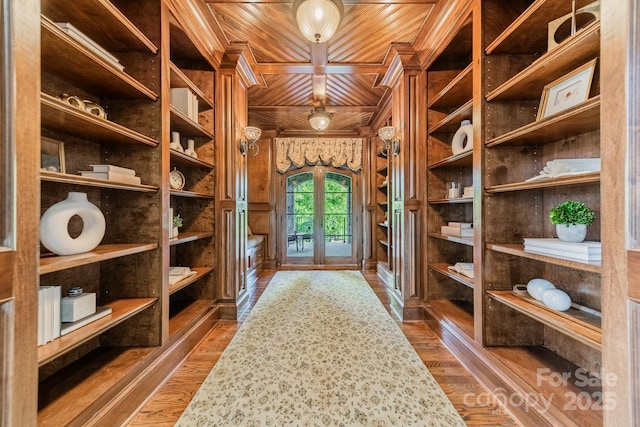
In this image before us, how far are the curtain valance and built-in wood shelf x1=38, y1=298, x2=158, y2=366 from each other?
3.69 m

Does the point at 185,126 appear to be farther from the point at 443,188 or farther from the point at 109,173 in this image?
the point at 443,188

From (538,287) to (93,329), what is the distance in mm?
2517

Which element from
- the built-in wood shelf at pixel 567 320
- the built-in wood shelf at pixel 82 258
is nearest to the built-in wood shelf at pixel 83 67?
the built-in wood shelf at pixel 82 258

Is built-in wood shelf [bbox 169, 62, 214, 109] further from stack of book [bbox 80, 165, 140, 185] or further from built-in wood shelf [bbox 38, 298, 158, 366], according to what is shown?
built-in wood shelf [bbox 38, 298, 158, 366]

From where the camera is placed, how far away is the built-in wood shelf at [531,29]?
1401 millimetres

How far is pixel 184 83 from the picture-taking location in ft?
7.20

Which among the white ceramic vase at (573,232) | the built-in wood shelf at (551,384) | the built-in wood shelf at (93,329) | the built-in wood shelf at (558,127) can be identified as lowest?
the built-in wood shelf at (551,384)

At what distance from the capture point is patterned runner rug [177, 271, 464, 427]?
1.36 meters

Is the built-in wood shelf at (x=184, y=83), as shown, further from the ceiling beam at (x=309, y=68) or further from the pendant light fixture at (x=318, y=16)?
the pendant light fixture at (x=318, y=16)

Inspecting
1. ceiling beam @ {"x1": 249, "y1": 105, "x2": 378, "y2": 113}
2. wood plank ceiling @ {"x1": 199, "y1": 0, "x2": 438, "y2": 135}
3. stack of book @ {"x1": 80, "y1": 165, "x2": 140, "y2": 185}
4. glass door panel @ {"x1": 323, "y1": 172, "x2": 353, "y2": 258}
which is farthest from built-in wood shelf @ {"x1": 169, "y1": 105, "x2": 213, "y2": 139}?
glass door panel @ {"x1": 323, "y1": 172, "x2": 353, "y2": 258}

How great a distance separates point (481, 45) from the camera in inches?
68.9

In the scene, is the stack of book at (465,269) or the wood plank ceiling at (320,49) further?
the wood plank ceiling at (320,49)

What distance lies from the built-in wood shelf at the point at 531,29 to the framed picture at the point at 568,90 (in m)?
0.38

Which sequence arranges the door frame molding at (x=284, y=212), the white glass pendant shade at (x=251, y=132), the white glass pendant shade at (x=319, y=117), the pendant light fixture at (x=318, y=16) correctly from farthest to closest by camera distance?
the door frame molding at (x=284, y=212) → the white glass pendant shade at (x=319, y=117) → the white glass pendant shade at (x=251, y=132) → the pendant light fixture at (x=318, y=16)
